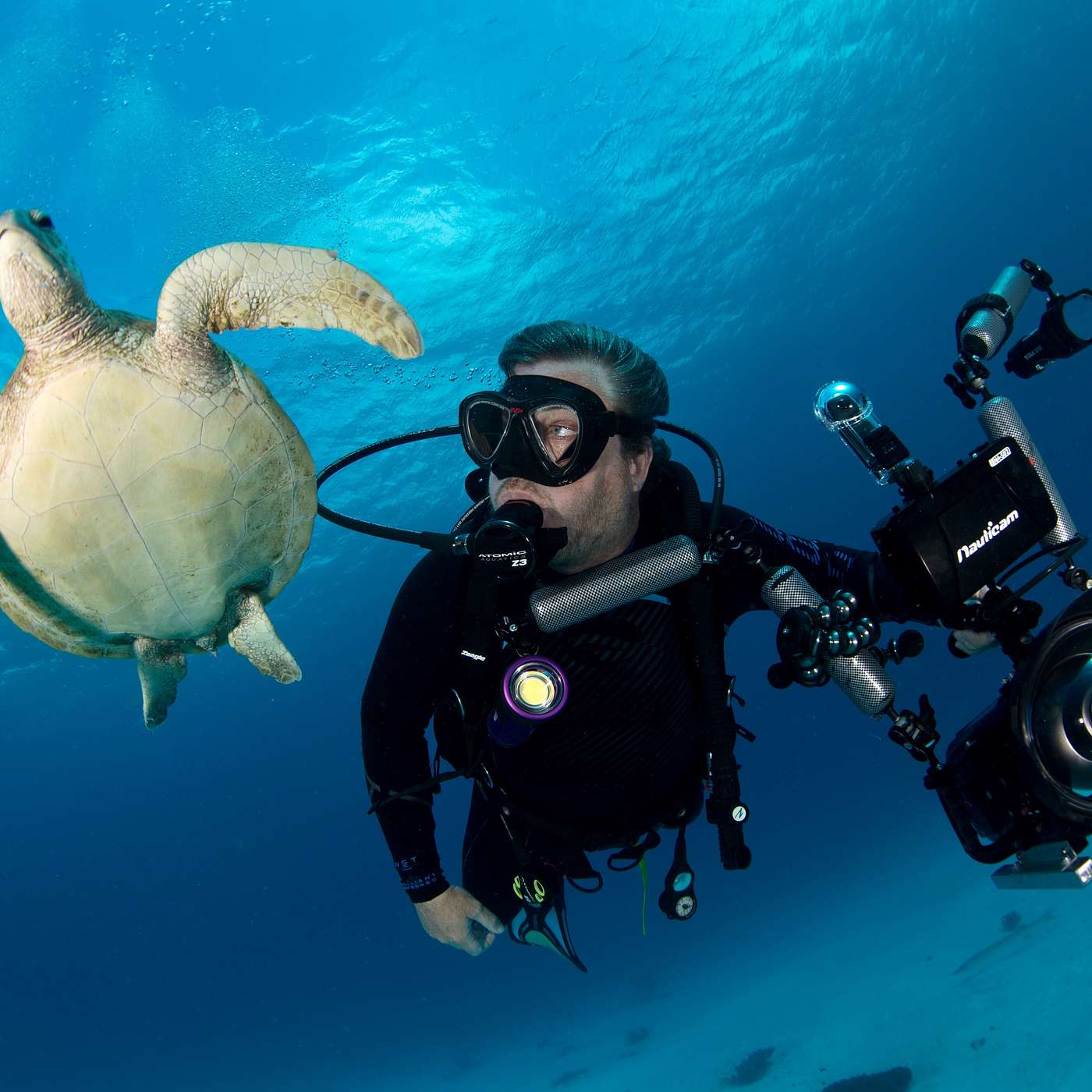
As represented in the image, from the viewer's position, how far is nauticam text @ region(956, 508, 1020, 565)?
1826mm

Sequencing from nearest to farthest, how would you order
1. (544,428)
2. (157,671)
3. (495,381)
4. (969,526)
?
(969,526), (544,428), (157,671), (495,381)

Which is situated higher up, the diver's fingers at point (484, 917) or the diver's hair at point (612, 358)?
the diver's hair at point (612, 358)

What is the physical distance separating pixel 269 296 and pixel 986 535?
94.5 inches

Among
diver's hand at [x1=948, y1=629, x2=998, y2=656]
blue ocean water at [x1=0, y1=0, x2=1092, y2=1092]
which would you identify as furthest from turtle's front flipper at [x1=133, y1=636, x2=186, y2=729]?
blue ocean water at [x1=0, y1=0, x2=1092, y2=1092]

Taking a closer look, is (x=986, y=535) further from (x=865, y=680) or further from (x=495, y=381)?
(x=495, y=381)

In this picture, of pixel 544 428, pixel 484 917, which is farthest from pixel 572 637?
pixel 484 917

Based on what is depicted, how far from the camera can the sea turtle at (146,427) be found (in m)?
1.97

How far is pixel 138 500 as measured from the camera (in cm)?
209

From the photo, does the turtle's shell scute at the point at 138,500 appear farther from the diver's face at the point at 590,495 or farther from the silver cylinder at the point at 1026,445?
the silver cylinder at the point at 1026,445

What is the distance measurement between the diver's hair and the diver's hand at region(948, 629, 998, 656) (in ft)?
4.54

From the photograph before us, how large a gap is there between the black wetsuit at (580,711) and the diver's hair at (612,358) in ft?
1.60

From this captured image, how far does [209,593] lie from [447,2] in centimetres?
1326

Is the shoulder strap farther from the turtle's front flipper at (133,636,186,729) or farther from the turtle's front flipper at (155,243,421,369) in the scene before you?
the turtle's front flipper at (133,636,186,729)

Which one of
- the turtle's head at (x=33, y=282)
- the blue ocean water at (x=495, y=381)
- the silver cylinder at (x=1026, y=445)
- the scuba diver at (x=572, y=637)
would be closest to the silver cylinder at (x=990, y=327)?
the silver cylinder at (x=1026, y=445)
